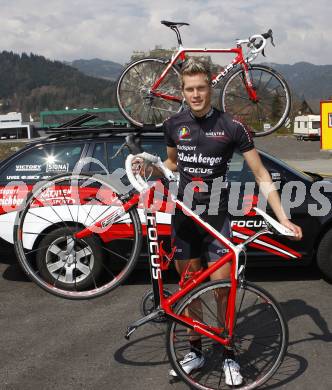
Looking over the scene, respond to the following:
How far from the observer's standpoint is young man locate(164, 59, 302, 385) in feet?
10.5

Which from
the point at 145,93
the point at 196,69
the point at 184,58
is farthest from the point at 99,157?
the point at 196,69

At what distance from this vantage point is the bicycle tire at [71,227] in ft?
10.9

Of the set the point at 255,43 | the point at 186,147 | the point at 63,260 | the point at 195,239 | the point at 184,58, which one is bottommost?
the point at 63,260

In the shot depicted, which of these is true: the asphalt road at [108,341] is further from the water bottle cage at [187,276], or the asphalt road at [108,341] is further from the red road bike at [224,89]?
the red road bike at [224,89]

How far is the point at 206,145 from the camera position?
331 centimetres

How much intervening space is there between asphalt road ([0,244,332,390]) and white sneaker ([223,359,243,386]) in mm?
271

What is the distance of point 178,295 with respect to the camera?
331 cm

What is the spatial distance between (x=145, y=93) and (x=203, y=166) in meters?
2.92

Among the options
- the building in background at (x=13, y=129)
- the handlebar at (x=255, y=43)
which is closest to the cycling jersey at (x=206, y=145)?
the handlebar at (x=255, y=43)

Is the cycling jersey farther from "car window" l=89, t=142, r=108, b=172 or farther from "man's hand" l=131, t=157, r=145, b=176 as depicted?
"car window" l=89, t=142, r=108, b=172

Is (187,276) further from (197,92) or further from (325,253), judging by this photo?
(325,253)

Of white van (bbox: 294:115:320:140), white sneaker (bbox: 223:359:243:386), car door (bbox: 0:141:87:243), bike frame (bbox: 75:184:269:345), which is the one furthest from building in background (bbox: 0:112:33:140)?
white sneaker (bbox: 223:359:243:386)

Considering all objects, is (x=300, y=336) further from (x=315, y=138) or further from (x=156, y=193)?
(x=315, y=138)

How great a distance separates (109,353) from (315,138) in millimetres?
47417
